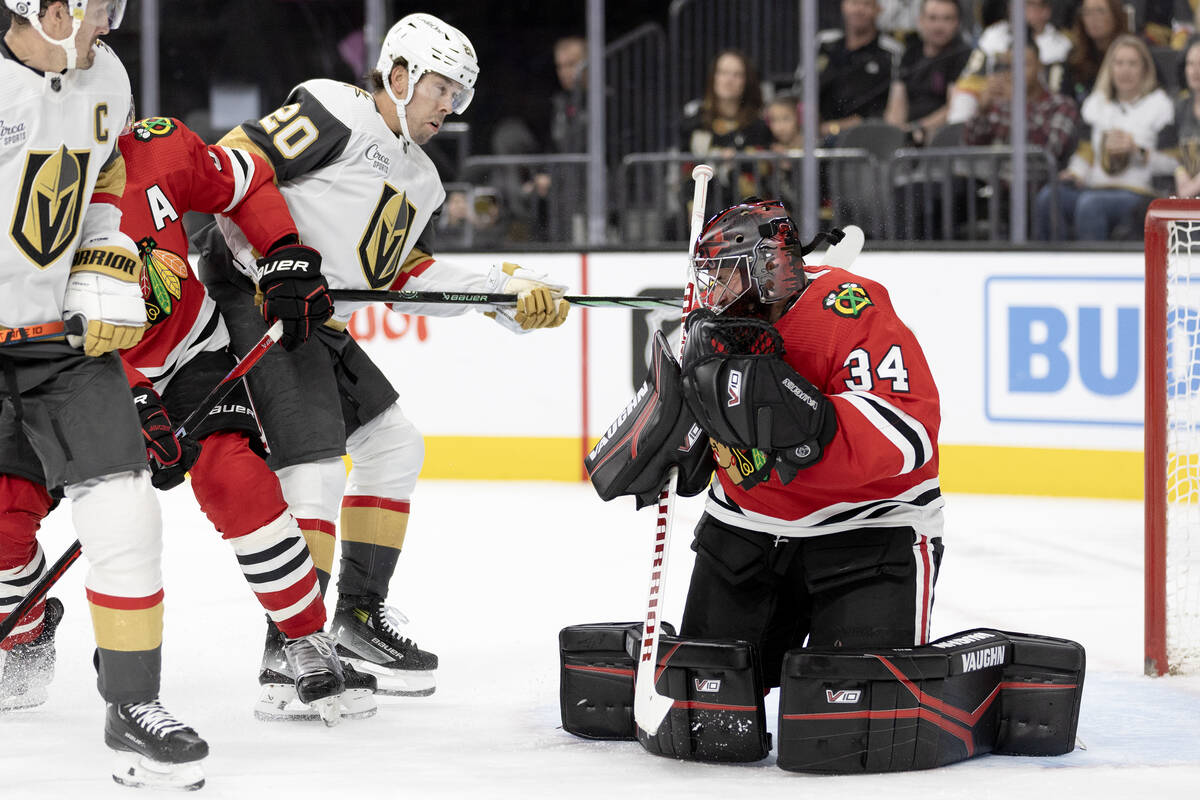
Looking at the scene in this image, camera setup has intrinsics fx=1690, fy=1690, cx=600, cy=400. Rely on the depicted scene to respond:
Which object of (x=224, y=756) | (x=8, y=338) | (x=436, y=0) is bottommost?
(x=224, y=756)

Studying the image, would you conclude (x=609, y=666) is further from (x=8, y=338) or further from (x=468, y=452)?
(x=468, y=452)

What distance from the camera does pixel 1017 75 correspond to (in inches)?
229

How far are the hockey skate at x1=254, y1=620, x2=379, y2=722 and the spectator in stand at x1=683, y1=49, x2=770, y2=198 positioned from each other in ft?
11.6

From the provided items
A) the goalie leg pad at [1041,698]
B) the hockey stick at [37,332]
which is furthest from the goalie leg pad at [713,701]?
the hockey stick at [37,332]

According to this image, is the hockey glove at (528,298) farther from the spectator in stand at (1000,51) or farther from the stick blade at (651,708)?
the spectator in stand at (1000,51)

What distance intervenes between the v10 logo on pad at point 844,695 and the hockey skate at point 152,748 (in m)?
0.88

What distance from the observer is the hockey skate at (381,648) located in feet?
10.2

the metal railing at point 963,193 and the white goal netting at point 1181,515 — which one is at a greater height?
the metal railing at point 963,193

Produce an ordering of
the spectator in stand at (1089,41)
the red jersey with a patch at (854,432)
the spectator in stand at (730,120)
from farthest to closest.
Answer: the spectator in stand at (730,120), the spectator in stand at (1089,41), the red jersey with a patch at (854,432)

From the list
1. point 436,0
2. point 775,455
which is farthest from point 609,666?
point 436,0

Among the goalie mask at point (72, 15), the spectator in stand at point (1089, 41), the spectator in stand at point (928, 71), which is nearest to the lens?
the goalie mask at point (72, 15)

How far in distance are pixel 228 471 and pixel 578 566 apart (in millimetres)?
1687

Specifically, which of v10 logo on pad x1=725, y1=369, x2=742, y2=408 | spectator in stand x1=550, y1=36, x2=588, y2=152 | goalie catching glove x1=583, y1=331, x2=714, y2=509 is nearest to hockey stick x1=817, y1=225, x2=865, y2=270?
goalie catching glove x1=583, y1=331, x2=714, y2=509

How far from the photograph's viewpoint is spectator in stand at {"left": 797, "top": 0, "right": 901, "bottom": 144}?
6055 mm
